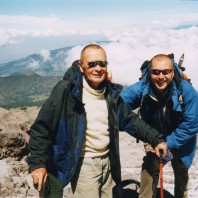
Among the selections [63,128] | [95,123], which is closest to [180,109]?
[95,123]

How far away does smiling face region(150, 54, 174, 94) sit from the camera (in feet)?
20.4

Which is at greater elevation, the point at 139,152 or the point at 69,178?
the point at 69,178

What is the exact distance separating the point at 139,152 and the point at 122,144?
2.73 meters

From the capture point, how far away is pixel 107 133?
18.2 feet

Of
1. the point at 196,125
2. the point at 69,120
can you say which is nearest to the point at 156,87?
the point at 196,125

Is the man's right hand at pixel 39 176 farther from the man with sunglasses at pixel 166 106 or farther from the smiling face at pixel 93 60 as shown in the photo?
the man with sunglasses at pixel 166 106

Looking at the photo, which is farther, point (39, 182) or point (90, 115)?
point (90, 115)

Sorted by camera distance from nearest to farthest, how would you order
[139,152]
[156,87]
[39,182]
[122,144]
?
[39,182] → [156,87] → [139,152] → [122,144]

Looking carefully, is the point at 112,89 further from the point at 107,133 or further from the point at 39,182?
the point at 39,182

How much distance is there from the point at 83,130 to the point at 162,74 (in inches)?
85.3

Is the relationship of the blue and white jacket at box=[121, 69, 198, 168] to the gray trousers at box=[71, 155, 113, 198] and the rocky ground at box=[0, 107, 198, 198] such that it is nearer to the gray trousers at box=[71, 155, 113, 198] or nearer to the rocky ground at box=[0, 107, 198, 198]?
the gray trousers at box=[71, 155, 113, 198]

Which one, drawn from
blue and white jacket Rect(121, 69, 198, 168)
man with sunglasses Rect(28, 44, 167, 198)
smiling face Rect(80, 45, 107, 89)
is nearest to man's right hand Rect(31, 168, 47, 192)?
man with sunglasses Rect(28, 44, 167, 198)

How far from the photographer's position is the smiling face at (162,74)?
6.22 m

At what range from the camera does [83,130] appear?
17.1ft
